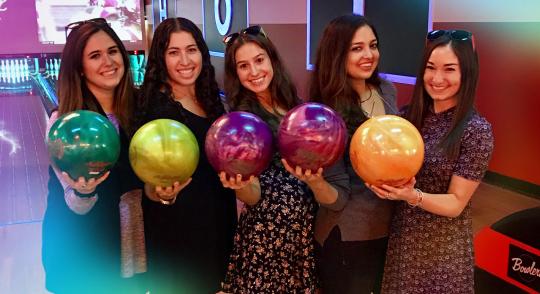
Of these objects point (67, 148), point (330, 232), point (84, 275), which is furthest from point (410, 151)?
point (84, 275)

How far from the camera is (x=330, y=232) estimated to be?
1329 mm

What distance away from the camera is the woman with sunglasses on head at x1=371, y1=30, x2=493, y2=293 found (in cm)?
121

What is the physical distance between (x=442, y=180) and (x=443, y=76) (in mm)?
255

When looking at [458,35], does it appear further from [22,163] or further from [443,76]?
[22,163]

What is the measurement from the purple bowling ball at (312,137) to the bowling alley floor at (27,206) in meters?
1.75

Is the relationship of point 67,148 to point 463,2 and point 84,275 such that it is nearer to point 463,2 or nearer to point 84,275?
point 84,275

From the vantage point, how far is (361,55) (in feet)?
4.46

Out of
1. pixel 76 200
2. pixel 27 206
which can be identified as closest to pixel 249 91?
pixel 76 200

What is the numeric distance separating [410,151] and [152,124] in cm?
60

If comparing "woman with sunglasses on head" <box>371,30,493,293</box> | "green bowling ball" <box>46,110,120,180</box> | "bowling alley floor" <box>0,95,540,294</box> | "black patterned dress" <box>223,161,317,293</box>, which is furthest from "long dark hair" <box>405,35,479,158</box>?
"bowling alley floor" <box>0,95,540,294</box>

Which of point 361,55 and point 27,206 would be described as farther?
point 27,206

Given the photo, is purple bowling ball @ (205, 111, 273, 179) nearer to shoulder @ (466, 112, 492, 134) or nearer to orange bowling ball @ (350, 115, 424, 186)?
orange bowling ball @ (350, 115, 424, 186)

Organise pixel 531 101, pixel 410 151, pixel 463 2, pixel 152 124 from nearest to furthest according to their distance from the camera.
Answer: pixel 410 151 < pixel 152 124 < pixel 531 101 < pixel 463 2

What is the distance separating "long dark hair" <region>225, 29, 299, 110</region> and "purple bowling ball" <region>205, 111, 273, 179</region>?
220 mm
